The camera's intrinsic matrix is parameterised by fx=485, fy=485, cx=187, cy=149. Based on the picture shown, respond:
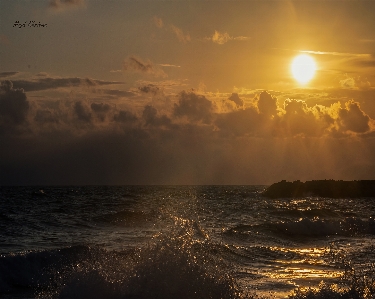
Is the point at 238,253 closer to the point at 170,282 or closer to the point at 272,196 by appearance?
the point at 170,282

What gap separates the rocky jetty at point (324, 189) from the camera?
263 feet

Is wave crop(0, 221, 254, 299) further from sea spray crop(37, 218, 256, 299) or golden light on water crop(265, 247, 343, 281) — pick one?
golden light on water crop(265, 247, 343, 281)

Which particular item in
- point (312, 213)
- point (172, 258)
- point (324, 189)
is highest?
point (324, 189)

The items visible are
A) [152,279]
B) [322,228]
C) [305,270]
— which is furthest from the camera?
[322,228]

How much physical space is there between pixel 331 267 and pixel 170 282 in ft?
21.0

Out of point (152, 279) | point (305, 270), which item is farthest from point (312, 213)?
point (152, 279)

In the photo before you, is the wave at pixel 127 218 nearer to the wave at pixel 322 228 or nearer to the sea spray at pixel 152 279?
the wave at pixel 322 228

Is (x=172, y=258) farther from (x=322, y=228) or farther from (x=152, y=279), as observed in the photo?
(x=322, y=228)

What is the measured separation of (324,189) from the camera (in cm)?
8438

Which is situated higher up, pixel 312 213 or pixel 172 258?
pixel 312 213

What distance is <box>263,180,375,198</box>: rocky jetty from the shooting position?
80062 millimetres

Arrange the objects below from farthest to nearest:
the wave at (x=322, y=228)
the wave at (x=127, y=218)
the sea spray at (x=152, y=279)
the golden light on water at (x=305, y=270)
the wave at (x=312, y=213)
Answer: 1. the wave at (x=312, y=213)
2. the wave at (x=127, y=218)
3. the wave at (x=322, y=228)
4. the golden light on water at (x=305, y=270)
5. the sea spray at (x=152, y=279)

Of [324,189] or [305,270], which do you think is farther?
[324,189]

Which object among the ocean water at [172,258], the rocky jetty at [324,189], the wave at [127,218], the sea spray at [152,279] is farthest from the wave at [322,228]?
the rocky jetty at [324,189]
